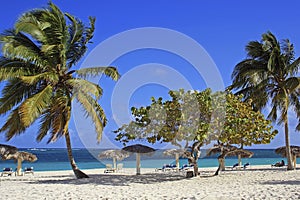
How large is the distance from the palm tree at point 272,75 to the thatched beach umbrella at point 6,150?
38.2 ft

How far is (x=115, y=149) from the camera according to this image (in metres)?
21.3

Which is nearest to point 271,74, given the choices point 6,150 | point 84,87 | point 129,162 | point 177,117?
point 177,117

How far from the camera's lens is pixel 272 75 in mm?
16578

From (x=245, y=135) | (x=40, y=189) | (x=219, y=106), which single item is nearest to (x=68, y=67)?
(x=40, y=189)

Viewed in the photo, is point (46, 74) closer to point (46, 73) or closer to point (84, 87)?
point (46, 73)

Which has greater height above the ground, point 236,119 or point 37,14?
point 37,14

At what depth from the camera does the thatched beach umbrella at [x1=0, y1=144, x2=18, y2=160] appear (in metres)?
16.2

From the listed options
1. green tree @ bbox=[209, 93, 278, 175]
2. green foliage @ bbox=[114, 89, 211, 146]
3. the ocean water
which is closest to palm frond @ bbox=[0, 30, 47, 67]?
green foliage @ bbox=[114, 89, 211, 146]

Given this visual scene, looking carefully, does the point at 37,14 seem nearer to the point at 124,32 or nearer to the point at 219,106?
the point at 124,32

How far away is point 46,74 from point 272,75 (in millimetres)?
10795

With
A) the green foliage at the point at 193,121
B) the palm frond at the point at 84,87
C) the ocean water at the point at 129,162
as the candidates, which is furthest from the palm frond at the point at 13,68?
the ocean water at the point at 129,162

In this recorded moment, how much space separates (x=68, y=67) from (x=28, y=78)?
7.97 feet

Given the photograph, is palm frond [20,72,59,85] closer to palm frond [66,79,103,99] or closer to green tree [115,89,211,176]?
palm frond [66,79,103,99]

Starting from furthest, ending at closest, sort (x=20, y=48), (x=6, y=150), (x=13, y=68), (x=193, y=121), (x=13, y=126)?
(x=6, y=150) < (x=193, y=121) < (x=13, y=126) < (x=13, y=68) < (x=20, y=48)
